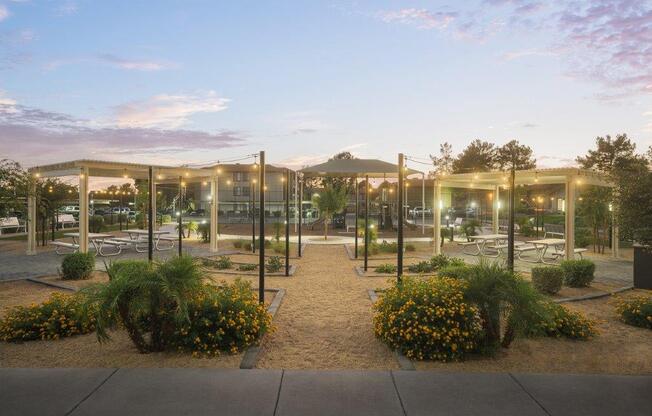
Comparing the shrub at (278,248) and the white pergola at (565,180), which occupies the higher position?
the white pergola at (565,180)

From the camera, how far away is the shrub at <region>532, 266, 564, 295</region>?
8.65 m

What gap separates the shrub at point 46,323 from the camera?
5.61m

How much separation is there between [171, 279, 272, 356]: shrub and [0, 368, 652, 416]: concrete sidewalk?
0.63m

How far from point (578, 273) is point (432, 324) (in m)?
5.88

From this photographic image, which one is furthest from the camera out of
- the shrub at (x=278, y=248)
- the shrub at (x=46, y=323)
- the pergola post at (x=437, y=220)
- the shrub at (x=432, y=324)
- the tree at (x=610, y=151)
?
the tree at (x=610, y=151)

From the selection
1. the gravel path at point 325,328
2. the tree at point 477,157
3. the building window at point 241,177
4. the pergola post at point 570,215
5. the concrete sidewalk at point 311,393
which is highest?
the tree at point 477,157

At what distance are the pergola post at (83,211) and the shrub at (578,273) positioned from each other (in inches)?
489

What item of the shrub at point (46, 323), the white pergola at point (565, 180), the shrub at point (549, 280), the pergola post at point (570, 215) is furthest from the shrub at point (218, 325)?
the pergola post at point (570, 215)

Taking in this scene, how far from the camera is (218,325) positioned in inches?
208

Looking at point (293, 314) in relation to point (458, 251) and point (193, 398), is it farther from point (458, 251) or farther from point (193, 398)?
point (458, 251)

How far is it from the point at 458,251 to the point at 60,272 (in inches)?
499

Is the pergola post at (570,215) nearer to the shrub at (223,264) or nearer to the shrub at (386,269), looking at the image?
the shrub at (386,269)

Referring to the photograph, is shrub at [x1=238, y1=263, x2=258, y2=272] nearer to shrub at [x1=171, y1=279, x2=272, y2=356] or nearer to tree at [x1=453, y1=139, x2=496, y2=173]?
shrub at [x1=171, y1=279, x2=272, y2=356]

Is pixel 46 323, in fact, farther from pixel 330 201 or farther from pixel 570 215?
pixel 330 201
